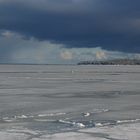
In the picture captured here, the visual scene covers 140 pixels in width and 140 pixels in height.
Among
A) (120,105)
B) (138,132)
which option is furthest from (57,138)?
(120,105)

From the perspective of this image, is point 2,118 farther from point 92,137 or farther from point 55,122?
point 92,137

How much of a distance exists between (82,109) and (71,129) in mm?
4058

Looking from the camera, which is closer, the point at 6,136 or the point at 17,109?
the point at 6,136

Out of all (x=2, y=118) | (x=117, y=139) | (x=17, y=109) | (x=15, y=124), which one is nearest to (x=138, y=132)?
(x=117, y=139)

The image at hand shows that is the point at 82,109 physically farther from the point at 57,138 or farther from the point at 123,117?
the point at 57,138

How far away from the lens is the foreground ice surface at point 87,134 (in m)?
8.08

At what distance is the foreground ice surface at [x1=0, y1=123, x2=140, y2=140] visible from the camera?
8.08 meters

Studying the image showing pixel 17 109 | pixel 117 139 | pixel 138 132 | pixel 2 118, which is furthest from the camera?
pixel 17 109

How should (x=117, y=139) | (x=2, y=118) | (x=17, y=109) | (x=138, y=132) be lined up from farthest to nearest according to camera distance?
(x=17, y=109)
(x=2, y=118)
(x=138, y=132)
(x=117, y=139)

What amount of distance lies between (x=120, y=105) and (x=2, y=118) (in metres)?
5.35

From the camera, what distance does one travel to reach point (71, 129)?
9180 millimetres

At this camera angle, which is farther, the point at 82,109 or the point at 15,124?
the point at 82,109

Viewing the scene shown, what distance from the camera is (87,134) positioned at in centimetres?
852

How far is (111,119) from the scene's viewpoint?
11.0 metres
